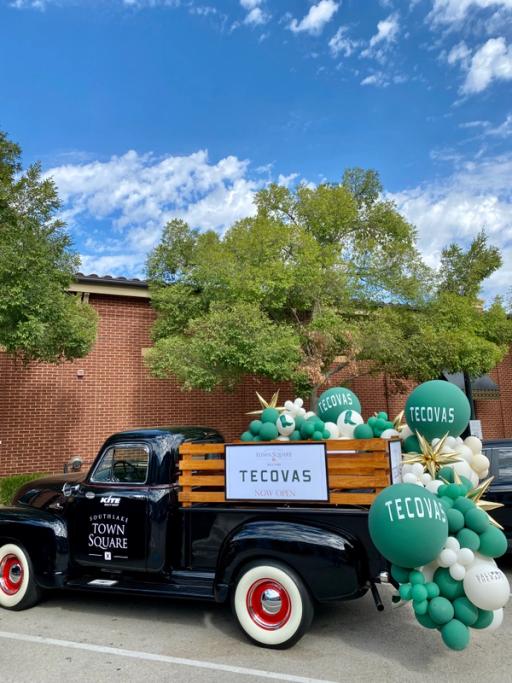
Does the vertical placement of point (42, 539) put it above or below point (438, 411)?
below

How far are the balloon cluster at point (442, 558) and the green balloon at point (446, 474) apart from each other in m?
0.42

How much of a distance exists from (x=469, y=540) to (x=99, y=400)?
33.4 ft

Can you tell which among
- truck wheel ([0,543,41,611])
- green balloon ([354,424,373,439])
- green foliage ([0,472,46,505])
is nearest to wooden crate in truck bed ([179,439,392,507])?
green balloon ([354,424,373,439])

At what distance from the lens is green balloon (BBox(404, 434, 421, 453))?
493 centimetres

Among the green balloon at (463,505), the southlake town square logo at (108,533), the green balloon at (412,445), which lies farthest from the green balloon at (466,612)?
the southlake town square logo at (108,533)

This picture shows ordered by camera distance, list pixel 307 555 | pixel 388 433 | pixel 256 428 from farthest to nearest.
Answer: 1. pixel 256 428
2. pixel 388 433
3. pixel 307 555

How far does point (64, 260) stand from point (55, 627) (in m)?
5.81

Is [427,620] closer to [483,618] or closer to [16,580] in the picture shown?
[483,618]

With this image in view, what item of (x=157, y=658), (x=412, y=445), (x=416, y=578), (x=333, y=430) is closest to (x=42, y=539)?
(x=157, y=658)

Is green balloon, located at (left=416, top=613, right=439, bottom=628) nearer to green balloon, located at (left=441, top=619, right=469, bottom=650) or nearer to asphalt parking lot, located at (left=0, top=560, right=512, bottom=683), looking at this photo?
green balloon, located at (left=441, top=619, right=469, bottom=650)

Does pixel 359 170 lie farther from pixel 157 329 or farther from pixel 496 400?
pixel 496 400

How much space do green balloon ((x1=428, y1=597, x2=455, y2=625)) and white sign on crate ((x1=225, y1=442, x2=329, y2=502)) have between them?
43.9 inches

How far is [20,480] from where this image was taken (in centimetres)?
1006

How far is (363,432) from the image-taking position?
474 cm
